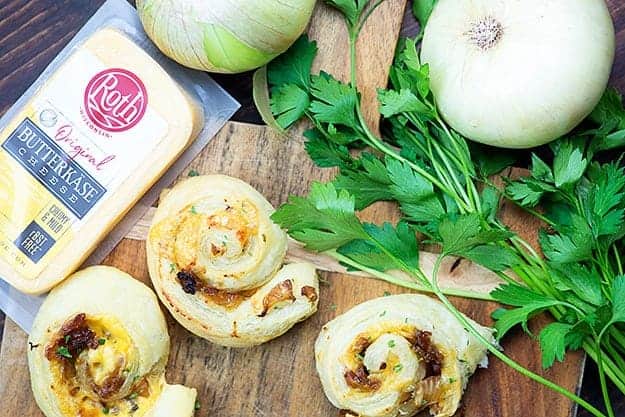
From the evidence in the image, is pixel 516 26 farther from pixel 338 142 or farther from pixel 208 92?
pixel 208 92

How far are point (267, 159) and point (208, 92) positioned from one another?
205 mm

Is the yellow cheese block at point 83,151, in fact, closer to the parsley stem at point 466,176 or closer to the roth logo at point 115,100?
the roth logo at point 115,100

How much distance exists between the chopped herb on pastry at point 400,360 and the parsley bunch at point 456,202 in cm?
7

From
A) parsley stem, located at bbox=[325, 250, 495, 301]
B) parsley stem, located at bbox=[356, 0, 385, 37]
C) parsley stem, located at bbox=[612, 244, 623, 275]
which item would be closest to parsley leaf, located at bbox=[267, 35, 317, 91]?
parsley stem, located at bbox=[356, 0, 385, 37]

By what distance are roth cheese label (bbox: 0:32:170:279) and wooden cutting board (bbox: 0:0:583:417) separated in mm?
133

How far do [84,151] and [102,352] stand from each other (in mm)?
444

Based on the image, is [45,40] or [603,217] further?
[45,40]

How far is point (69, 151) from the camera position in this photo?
7.26 ft

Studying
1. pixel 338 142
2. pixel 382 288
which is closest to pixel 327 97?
pixel 338 142

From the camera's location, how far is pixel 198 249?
83.4 inches

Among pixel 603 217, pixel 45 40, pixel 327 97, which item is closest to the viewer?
pixel 603 217

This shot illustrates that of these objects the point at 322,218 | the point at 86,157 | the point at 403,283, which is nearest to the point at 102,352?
the point at 86,157

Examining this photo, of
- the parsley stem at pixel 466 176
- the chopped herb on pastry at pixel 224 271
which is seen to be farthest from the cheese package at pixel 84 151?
the parsley stem at pixel 466 176

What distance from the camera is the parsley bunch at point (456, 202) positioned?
6.59 feet
